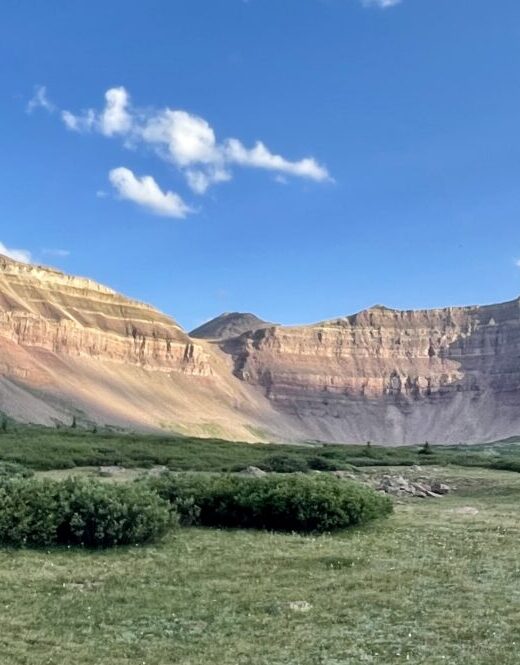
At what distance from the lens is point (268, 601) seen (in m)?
10.8

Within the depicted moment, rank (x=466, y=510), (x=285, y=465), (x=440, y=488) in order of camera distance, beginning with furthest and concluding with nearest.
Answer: (x=285, y=465)
(x=440, y=488)
(x=466, y=510)

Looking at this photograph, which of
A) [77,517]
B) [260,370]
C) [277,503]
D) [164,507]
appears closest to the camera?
[77,517]

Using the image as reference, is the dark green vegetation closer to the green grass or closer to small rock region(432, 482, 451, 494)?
small rock region(432, 482, 451, 494)

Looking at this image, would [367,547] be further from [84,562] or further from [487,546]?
[84,562]

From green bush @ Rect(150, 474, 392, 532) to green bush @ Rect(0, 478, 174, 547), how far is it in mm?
2107

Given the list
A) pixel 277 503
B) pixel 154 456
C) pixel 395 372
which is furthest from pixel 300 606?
pixel 395 372

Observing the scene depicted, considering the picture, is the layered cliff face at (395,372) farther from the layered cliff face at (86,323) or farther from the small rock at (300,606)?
the small rock at (300,606)

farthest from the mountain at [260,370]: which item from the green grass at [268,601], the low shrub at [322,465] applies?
the green grass at [268,601]

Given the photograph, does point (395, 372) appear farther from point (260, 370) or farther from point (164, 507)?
point (164, 507)

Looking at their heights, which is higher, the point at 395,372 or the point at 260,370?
the point at 395,372

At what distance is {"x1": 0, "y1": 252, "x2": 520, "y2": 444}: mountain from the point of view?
112 m

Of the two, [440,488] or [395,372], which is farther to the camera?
[395,372]

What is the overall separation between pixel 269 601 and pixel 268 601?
16 mm

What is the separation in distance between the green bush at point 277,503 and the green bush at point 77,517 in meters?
2.11
